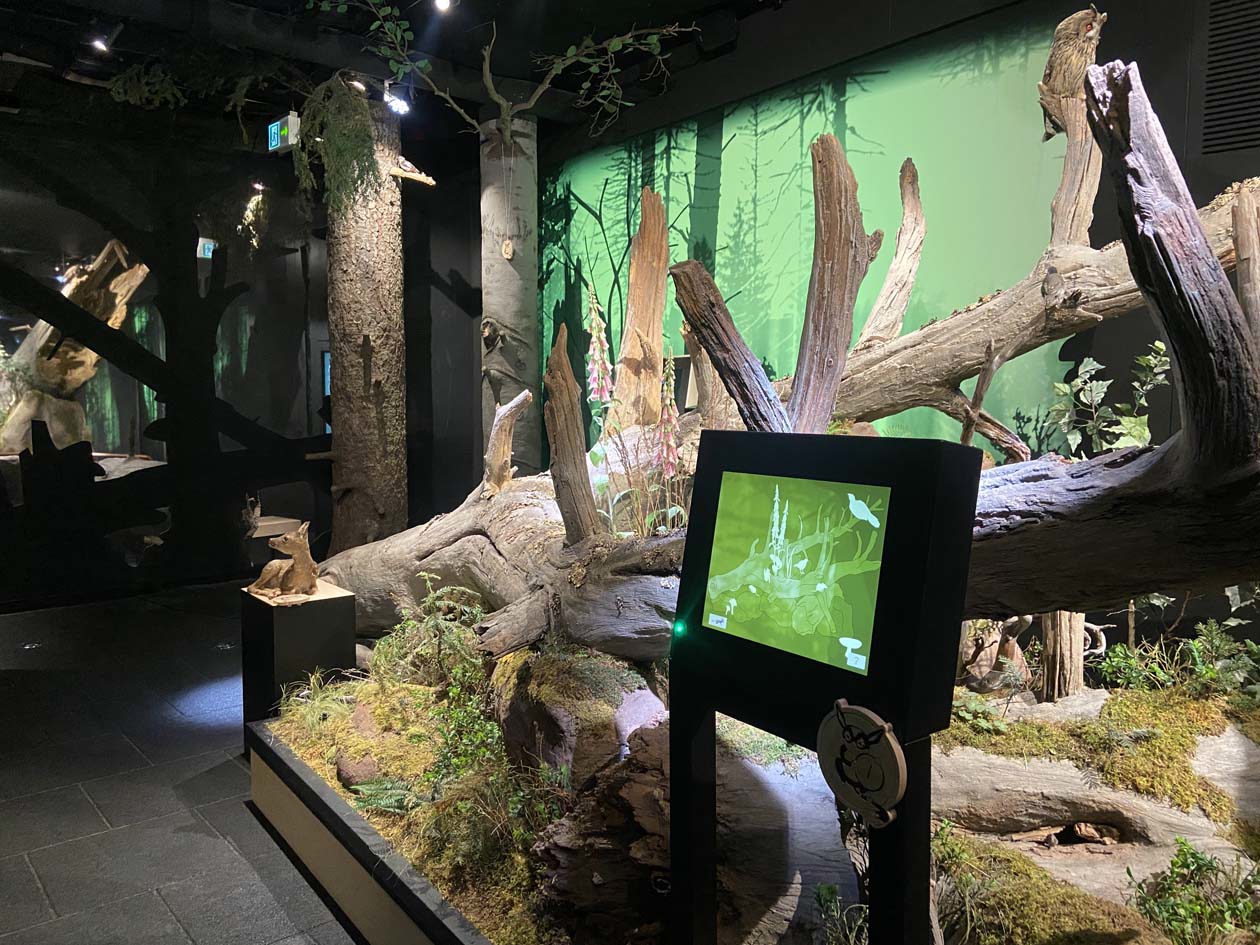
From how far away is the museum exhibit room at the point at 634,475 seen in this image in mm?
1611

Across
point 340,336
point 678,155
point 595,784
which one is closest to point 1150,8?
point 678,155

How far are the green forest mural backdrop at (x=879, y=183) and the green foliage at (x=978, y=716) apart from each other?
1528 mm

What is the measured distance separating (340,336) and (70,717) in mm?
2690

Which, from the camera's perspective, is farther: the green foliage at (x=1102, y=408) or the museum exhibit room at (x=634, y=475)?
the green foliage at (x=1102, y=408)

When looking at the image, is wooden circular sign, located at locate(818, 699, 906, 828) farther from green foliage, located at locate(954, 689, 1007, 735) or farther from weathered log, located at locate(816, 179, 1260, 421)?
weathered log, located at locate(816, 179, 1260, 421)

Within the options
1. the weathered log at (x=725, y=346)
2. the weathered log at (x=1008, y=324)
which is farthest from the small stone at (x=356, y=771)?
the weathered log at (x=1008, y=324)

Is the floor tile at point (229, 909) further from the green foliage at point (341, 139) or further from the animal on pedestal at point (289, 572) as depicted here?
the green foliage at point (341, 139)

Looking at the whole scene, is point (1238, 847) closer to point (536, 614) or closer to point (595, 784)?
point (595, 784)

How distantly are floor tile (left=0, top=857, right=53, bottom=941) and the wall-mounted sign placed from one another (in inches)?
168

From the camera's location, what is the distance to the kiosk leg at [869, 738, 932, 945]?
136 centimetres

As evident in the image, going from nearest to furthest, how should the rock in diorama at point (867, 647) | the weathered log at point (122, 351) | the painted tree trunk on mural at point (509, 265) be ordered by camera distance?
1. the rock in diorama at point (867, 647)
2. the weathered log at point (122, 351)
3. the painted tree trunk on mural at point (509, 265)

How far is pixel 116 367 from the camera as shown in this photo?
19.9 feet

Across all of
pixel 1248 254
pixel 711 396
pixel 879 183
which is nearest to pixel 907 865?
pixel 1248 254

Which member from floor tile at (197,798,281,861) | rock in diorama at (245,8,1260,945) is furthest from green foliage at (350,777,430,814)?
floor tile at (197,798,281,861)
